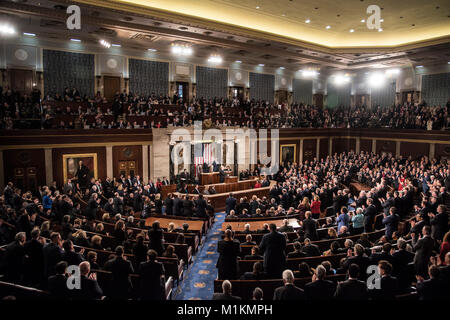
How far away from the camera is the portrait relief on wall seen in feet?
50.5

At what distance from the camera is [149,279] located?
15.4ft

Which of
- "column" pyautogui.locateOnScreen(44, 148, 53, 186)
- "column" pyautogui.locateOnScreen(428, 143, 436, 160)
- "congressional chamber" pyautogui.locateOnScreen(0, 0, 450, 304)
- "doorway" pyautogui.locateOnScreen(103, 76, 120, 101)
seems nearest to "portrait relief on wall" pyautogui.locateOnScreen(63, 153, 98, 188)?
"congressional chamber" pyautogui.locateOnScreen(0, 0, 450, 304)

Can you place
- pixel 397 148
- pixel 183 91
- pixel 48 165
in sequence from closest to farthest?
1. pixel 48 165
2. pixel 397 148
3. pixel 183 91

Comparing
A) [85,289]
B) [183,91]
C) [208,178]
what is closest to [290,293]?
[85,289]

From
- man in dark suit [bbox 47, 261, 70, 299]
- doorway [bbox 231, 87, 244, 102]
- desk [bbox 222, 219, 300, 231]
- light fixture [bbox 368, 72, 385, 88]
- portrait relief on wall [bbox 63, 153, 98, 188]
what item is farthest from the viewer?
light fixture [bbox 368, 72, 385, 88]

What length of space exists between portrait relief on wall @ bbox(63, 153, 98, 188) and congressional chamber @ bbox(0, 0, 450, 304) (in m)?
0.07

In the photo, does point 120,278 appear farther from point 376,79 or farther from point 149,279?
point 376,79

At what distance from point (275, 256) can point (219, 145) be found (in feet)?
47.2

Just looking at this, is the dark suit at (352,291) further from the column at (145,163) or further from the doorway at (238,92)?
the doorway at (238,92)

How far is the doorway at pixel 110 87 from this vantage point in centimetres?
1925

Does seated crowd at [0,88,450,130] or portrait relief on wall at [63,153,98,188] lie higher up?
seated crowd at [0,88,450,130]

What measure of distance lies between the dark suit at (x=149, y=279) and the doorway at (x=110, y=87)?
16904mm

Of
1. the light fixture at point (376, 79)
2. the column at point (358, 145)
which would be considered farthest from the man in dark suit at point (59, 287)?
the light fixture at point (376, 79)

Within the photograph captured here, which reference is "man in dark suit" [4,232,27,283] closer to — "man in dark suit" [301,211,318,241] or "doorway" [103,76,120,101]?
"man in dark suit" [301,211,318,241]
